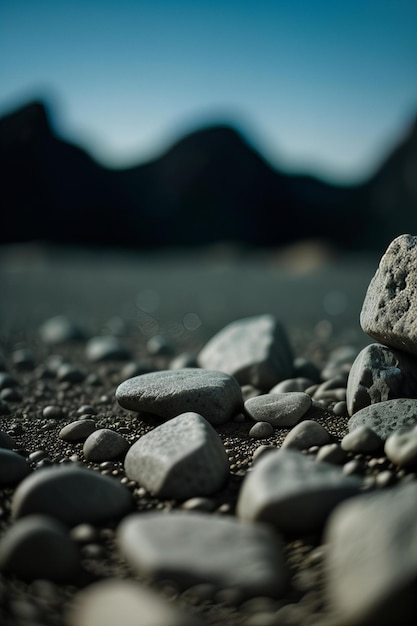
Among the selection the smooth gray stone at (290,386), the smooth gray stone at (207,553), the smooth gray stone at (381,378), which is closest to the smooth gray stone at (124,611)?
the smooth gray stone at (207,553)

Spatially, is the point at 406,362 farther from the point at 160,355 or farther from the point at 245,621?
the point at 160,355

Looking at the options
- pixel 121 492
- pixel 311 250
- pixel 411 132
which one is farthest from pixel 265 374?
pixel 411 132

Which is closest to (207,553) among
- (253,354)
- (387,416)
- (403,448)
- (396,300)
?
(403,448)

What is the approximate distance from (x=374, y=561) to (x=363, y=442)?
790mm

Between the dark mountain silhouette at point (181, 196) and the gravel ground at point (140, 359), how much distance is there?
2629 centimetres

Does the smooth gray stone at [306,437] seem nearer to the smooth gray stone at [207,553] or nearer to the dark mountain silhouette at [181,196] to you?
the smooth gray stone at [207,553]

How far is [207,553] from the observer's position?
4.24ft

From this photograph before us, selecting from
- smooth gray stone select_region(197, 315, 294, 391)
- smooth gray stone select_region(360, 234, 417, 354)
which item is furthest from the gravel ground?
smooth gray stone select_region(197, 315, 294, 391)

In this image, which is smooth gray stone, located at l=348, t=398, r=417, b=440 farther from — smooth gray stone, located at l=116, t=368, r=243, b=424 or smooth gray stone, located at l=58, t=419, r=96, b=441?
smooth gray stone, located at l=58, t=419, r=96, b=441

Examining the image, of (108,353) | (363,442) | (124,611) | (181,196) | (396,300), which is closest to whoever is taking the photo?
(124,611)

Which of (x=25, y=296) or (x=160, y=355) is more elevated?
(x=25, y=296)

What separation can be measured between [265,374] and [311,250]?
946 inches

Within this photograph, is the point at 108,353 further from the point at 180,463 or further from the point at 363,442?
the point at 363,442

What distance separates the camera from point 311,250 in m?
26.3
